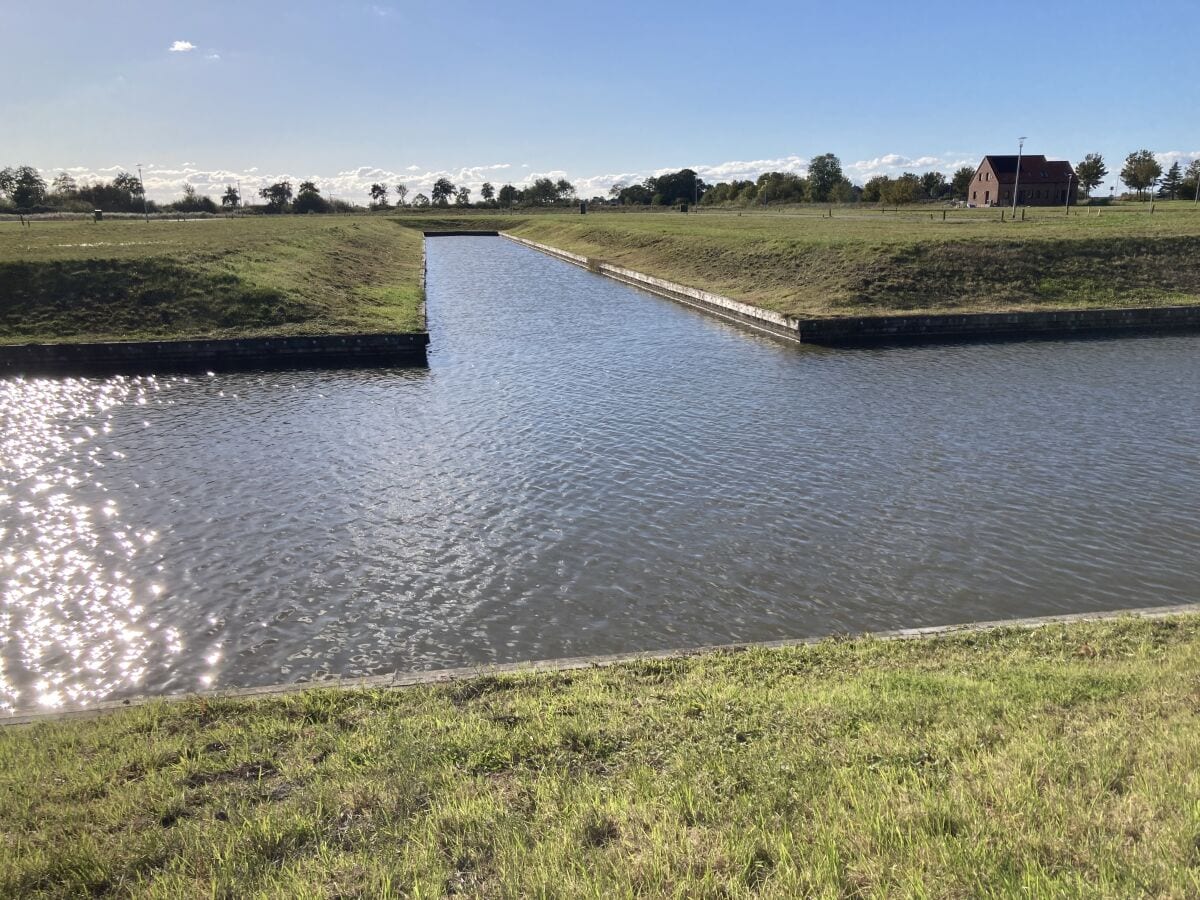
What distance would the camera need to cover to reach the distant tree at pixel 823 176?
114412 mm

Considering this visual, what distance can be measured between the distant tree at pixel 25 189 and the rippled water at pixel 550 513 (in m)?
112

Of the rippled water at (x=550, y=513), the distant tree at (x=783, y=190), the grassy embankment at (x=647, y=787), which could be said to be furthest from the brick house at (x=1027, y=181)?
the grassy embankment at (x=647, y=787)

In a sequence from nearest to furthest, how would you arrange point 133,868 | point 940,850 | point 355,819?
point 940,850 < point 133,868 < point 355,819

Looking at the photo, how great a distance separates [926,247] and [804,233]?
10.5 m

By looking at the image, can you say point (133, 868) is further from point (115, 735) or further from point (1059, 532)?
point (1059, 532)

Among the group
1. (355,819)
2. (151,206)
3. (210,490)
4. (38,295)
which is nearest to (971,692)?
(355,819)

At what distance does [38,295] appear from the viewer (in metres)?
24.2

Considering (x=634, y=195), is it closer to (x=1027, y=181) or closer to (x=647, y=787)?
(x=1027, y=181)

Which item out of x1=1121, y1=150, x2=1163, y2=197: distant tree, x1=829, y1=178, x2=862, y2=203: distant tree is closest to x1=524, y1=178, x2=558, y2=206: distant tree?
x1=829, y1=178, x2=862, y2=203: distant tree

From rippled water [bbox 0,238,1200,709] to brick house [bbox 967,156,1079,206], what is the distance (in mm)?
88550

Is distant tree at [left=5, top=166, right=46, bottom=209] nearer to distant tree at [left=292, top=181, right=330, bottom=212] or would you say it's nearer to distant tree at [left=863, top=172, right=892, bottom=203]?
distant tree at [left=292, top=181, right=330, bottom=212]

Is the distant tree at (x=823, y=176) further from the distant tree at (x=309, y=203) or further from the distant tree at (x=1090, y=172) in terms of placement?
the distant tree at (x=309, y=203)

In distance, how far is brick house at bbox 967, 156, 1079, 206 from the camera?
95.3 m

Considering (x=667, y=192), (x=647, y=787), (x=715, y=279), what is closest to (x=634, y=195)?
(x=667, y=192)
